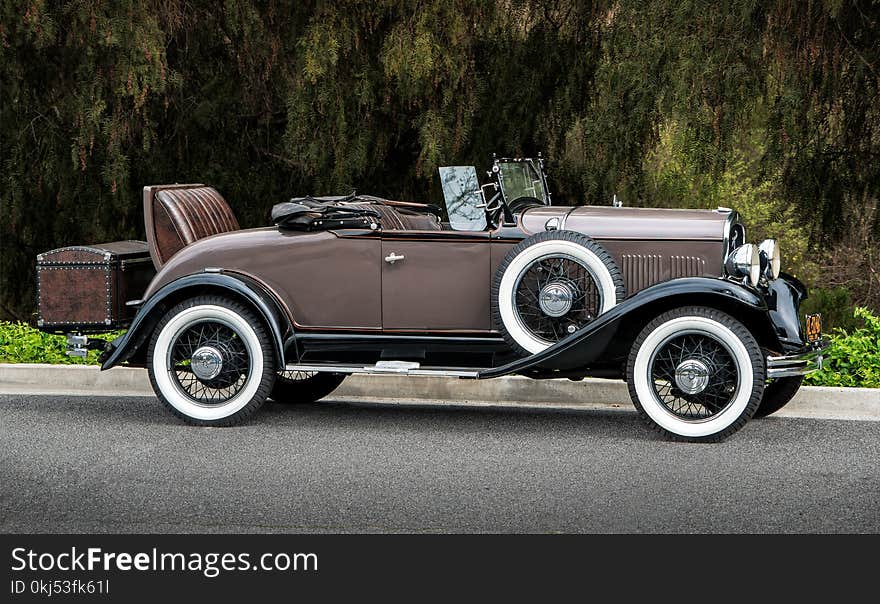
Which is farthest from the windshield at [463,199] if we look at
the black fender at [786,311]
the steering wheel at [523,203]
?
the black fender at [786,311]

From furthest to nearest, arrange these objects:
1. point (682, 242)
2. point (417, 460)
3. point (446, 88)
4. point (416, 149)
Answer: point (416, 149) < point (446, 88) < point (682, 242) < point (417, 460)

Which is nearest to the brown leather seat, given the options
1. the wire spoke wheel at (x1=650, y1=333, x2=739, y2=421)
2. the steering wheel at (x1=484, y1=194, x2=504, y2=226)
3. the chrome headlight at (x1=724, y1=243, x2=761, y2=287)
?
the steering wheel at (x1=484, y1=194, x2=504, y2=226)

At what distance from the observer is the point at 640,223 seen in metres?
7.54

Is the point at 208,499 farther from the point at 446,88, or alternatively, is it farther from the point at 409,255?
the point at 446,88

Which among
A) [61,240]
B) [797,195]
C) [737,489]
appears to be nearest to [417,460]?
[737,489]

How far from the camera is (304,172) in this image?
39.1ft

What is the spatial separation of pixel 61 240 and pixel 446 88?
4.34 metres

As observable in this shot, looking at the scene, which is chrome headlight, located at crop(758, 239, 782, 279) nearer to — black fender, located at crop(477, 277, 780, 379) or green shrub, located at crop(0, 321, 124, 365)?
black fender, located at crop(477, 277, 780, 379)

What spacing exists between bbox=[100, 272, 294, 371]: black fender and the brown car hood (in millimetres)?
1651

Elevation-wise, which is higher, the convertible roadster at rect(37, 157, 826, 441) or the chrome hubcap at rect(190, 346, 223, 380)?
the convertible roadster at rect(37, 157, 826, 441)

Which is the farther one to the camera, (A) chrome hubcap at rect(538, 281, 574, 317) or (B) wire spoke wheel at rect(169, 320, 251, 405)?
(B) wire spoke wheel at rect(169, 320, 251, 405)

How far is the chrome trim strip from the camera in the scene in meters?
7.34

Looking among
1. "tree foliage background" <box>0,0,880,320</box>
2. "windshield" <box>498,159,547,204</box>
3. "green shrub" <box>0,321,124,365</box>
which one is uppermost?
"tree foliage background" <box>0,0,880,320</box>

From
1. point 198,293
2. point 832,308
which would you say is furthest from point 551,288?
point 832,308
